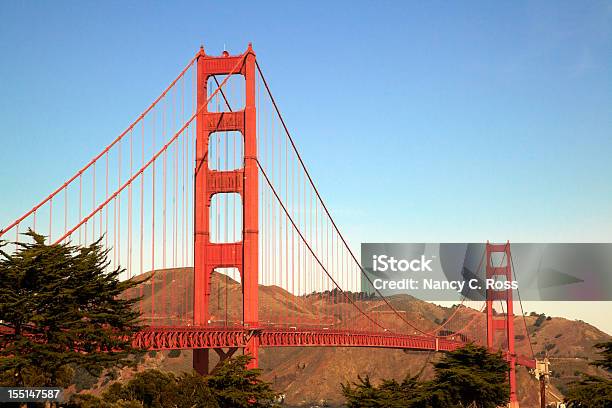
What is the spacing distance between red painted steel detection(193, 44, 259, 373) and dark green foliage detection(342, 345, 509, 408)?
8412 mm

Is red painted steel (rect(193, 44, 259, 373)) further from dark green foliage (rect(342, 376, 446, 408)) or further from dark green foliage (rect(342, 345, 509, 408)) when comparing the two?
dark green foliage (rect(342, 345, 509, 408))

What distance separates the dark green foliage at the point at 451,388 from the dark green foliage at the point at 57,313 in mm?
16486

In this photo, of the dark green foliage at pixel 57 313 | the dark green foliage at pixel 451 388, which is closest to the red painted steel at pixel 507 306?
the dark green foliage at pixel 451 388

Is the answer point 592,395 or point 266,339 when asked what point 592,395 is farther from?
point 266,339

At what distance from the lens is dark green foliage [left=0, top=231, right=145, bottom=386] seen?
37.1m

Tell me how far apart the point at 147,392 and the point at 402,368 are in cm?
13250

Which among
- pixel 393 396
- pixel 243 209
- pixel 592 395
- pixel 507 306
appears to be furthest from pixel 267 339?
pixel 507 306

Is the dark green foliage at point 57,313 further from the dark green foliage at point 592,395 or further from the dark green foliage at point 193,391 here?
the dark green foliage at point 592,395

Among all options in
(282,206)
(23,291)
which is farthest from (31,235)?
(282,206)

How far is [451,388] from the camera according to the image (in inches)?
2266

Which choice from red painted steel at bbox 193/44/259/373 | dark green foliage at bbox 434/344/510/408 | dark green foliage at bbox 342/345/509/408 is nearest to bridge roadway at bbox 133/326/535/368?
red painted steel at bbox 193/44/259/373

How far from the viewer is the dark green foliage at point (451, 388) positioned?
52.3 meters

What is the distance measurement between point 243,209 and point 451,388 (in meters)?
17.1

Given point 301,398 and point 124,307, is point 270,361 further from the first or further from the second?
point 124,307
